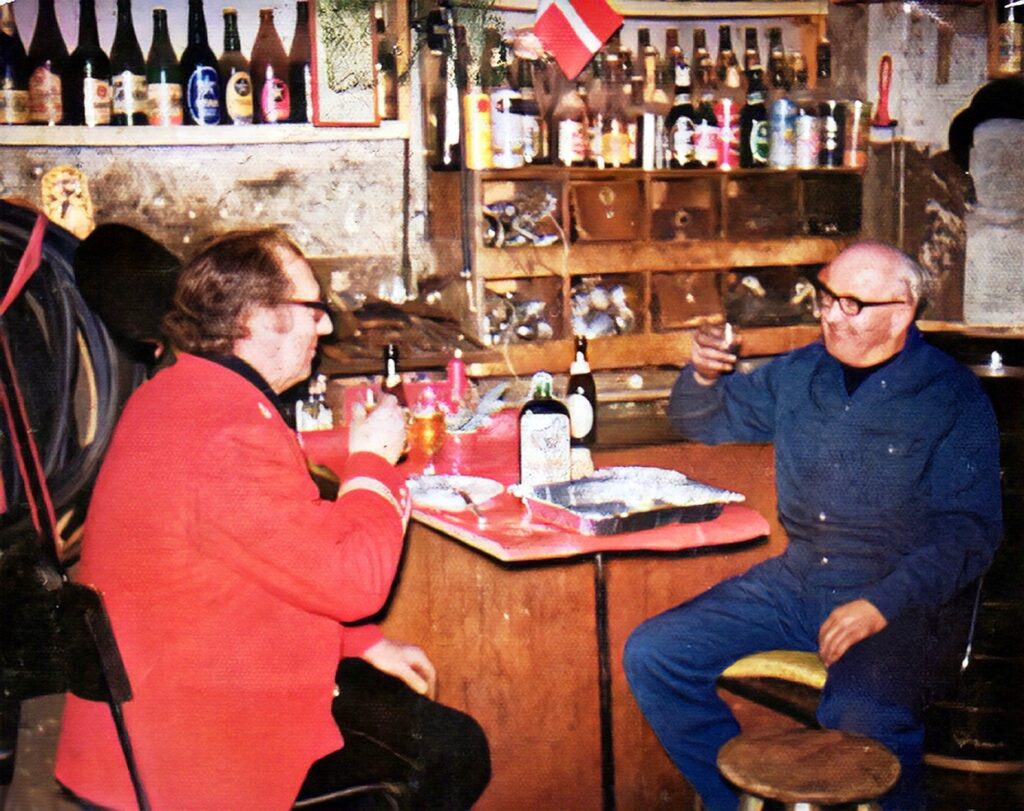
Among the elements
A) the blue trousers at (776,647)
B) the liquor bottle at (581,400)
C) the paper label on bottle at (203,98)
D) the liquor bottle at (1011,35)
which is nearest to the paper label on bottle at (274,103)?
the paper label on bottle at (203,98)

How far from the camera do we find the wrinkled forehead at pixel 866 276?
2.21 metres

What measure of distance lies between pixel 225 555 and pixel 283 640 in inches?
8.3

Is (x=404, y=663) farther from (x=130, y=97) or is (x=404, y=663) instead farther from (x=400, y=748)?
(x=130, y=97)

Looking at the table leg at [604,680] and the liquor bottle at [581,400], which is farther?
the liquor bottle at [581,400]

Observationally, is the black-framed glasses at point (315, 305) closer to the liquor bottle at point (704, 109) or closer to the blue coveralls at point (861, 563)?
the blue coveralls at point (861, 563)

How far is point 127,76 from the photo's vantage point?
228 cm

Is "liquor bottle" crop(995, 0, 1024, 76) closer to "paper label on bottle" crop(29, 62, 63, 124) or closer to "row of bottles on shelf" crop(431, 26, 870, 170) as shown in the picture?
"row of bottles on shelf" crop(431, 26, 870, 170)

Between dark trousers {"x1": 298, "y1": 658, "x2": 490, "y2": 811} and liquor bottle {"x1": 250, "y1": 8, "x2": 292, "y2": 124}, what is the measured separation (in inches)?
50.0

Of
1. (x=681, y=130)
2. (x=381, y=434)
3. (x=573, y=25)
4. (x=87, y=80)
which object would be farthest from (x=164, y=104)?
(x=681, y=130)

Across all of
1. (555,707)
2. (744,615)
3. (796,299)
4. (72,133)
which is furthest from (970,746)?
(72,133)

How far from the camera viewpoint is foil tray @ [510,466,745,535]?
1.82m

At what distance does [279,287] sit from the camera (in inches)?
70.2

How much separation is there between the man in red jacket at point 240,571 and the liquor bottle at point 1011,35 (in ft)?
5.33

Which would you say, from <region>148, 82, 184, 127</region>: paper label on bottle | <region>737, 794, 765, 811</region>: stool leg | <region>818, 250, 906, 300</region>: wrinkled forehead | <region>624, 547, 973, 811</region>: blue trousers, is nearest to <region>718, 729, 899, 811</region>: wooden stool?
<region>737, 794, 765, 811</region>: stool leg
